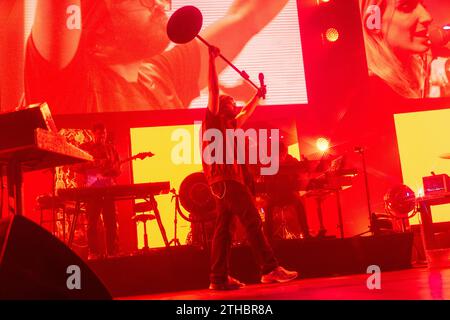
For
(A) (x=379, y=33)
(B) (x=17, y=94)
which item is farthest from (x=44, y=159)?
(A) (x=379, y=33)

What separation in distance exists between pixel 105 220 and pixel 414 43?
5.37 m

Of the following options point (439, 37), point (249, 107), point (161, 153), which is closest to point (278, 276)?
point (249, 107)

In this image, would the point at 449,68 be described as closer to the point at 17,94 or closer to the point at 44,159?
the point at 17,94

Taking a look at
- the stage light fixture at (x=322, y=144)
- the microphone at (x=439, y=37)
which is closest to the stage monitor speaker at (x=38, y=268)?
the stage light fixture at (x=322, y=144)

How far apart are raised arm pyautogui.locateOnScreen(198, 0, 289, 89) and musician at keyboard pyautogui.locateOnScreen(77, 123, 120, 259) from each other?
197cm

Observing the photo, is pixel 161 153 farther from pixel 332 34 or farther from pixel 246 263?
pixel 246 263

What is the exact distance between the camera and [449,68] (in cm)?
782

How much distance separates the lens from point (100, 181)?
5465 millimetres

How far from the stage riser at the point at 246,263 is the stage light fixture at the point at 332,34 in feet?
13.4

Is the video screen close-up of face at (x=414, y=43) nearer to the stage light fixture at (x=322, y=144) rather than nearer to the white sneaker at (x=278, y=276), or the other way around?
the stage light fixture at (x=322, y=144)

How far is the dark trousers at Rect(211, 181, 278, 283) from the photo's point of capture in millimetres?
3549

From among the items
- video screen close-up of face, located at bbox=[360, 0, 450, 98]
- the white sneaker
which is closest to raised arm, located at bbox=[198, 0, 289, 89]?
video screen close-up of face, located at bbox=[360, 0, 450, 98]

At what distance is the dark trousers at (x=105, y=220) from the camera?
5.07 meters
